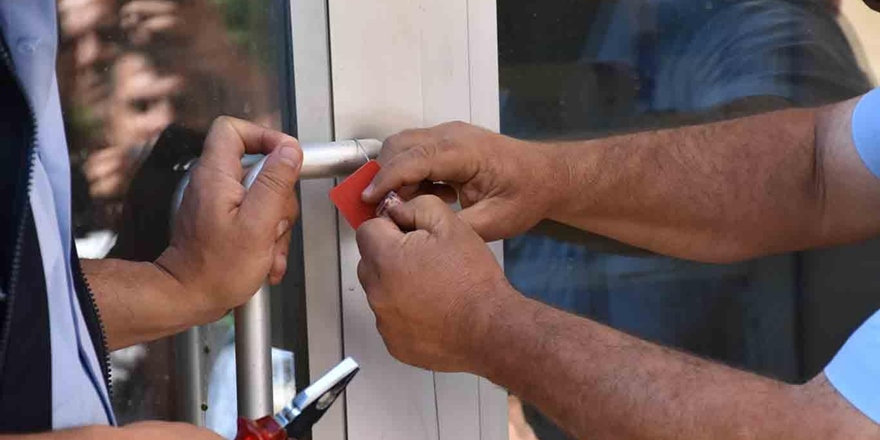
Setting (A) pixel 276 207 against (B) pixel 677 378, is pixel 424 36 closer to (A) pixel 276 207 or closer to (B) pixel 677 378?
(A) pixel 276 207

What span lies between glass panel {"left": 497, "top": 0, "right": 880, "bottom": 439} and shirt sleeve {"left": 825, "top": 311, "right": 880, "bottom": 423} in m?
0.44

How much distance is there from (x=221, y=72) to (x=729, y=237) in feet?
1.95

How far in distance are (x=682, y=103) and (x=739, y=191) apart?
0.46 ft

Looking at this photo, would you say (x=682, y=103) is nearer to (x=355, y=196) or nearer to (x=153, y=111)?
(x=355, y=196)

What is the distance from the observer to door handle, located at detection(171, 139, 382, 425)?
0.92 meters

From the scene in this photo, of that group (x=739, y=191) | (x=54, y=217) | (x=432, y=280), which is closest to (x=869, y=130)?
(x=739, y=191)

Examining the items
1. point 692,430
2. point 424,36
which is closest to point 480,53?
→ point 424,36

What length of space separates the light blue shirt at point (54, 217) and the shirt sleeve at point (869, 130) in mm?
848

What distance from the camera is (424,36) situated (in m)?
1.01

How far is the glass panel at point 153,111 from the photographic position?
0.94m

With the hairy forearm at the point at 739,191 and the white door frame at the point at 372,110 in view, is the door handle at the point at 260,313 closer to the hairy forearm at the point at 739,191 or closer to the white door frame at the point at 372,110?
the white door frame at the point at 372,110

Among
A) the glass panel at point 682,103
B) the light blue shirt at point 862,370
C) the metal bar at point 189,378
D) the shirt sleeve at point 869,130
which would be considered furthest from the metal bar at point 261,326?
the shirt sleeve at point 869,130

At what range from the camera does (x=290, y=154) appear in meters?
0.89

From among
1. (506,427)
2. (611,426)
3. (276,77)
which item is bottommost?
(506,427)
